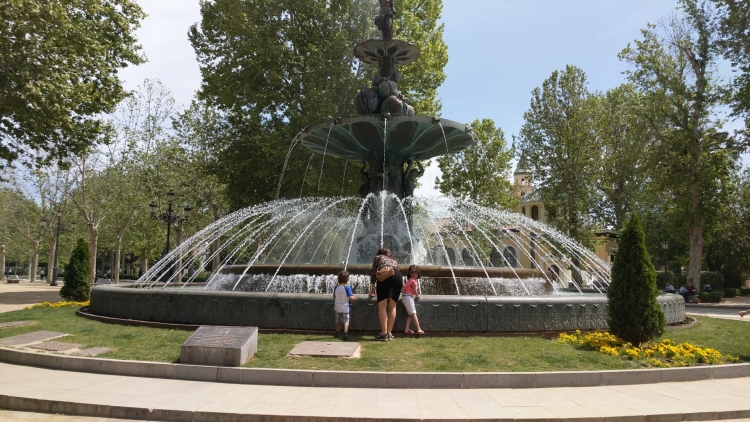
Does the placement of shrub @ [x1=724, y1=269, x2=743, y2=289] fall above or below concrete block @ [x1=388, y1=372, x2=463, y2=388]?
above

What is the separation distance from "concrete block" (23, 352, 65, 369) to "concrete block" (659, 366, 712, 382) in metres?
8.32

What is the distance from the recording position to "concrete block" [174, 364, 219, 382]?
23.1 ft

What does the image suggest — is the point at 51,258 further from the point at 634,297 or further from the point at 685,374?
the point at 685,374

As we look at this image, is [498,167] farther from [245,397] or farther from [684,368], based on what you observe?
[245,397]

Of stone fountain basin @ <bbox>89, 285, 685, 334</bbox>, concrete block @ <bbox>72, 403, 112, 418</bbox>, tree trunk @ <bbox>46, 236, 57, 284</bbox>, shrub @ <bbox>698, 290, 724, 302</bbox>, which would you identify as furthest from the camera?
tree trunk @ <bbox>46, 236, 57, 284</bbox>

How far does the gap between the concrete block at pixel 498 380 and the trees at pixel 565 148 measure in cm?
3048

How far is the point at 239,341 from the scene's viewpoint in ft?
24.1

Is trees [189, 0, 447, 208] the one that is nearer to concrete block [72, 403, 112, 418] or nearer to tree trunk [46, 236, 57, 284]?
concrete block [72, 403, 112, 418]

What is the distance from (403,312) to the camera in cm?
880

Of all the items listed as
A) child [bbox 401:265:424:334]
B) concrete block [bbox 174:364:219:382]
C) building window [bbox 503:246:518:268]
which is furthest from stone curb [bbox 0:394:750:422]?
building window [bbox 503:246:518:268]

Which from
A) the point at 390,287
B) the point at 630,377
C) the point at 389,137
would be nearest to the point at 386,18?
the point at 389,137

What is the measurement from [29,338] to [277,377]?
5214 millimetres

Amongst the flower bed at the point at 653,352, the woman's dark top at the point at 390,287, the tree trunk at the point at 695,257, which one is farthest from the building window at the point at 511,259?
the tree trunk at the point at 695,257

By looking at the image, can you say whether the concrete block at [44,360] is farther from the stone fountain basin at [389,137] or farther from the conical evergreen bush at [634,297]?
the conical evergreen bush at [634,297]
